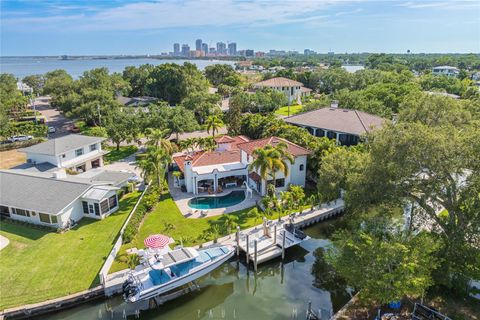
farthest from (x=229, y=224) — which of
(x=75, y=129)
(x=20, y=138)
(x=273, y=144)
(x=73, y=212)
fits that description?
(x=20, y=138)

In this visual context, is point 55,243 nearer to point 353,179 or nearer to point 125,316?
point 125,316

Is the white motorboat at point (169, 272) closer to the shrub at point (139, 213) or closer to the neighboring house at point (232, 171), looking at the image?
the shrub at point (139, 213)

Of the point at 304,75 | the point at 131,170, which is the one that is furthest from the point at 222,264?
the point at 304,75

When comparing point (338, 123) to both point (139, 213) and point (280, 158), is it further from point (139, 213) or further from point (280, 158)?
point (139, 213)

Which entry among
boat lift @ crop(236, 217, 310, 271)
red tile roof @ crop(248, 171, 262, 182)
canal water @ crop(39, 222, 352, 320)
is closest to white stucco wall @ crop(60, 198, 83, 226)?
canal water @ crop(39, 222, 352, 320)

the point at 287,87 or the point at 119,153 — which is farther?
the point at 287,87

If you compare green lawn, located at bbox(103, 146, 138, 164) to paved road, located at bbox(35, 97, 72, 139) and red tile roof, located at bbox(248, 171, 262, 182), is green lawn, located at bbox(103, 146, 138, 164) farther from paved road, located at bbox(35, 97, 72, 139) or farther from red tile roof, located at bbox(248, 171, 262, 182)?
red tile roof, located at bbox(248, 171, 262, 182)
